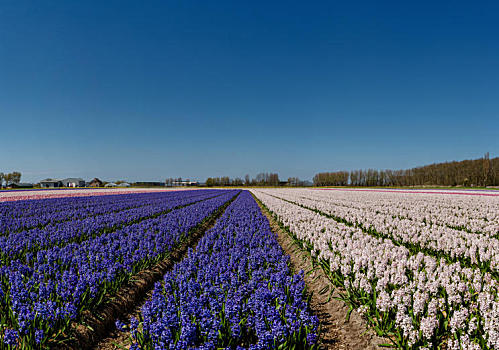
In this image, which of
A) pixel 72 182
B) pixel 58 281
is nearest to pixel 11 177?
pixel 72 182

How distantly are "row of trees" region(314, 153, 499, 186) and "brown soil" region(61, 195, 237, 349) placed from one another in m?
110

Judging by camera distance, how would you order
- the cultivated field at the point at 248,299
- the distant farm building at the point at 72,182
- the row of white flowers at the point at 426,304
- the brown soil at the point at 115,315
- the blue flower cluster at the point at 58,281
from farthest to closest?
the distant farm building at the point at 72,182 < the brown soil at the point at 115,315 < the blue flower cluster at the point at 58,281 < the cultivated field at the point at 248,299 < the row of white flowers at the point at 426,304

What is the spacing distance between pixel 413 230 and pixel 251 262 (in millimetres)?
6587

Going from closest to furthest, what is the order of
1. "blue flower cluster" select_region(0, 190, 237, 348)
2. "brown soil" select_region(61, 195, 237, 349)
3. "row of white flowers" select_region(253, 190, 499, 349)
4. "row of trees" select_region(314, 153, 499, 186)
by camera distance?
"row of white flowers" select_region(253, 190, 499, 349) < "blue flower cluster" select_region(0, 190, 237, 348) < "brown soil" select_region(61, 195, 237, 349) < "row of trees" select_region(314, 153, 499, 186)

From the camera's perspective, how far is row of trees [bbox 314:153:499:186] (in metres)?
86.2

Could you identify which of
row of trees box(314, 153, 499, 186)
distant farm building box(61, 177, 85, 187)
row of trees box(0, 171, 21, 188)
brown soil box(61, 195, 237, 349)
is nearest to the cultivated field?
brown soil box(61, 195, 237, 349)

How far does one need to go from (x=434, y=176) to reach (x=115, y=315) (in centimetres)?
12889

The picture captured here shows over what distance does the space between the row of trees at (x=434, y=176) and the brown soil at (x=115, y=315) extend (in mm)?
110399

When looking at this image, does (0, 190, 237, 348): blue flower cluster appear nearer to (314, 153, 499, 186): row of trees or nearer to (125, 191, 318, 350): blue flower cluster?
(125, 191, 318, 350): blue flower cluster

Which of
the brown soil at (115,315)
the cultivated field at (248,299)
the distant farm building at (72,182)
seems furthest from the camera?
the distant farm building at (72,182)

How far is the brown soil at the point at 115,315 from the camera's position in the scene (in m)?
4.29

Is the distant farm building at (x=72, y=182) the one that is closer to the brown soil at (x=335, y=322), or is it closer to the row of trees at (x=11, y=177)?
the row of trees at (x=11, y=177)

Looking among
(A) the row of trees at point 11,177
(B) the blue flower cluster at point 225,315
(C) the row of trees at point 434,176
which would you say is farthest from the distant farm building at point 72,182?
A: (B) the blue flower cluster at point 225,315

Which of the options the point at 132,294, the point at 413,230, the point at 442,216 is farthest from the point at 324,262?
the point at 442,216
